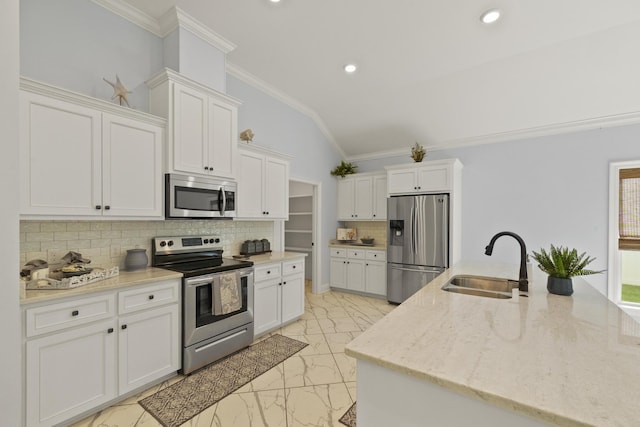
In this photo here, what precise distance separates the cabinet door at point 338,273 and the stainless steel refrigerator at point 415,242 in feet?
2.94

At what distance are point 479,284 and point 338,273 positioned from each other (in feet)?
10.7

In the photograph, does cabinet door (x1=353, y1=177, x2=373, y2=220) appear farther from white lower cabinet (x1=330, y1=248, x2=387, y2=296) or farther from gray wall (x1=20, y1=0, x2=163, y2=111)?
gray wall (x1=20, y1=0, x2=163, y2=111)

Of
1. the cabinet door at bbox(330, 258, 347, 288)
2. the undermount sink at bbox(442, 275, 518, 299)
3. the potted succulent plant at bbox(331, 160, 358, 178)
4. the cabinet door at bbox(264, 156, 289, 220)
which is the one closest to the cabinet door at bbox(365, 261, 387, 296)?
the cabinet door at bbox(330, 258, 347, 288)

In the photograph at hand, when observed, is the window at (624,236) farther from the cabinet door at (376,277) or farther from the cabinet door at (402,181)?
the cabinet door at (376,277)

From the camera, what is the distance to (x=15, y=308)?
3.23ft

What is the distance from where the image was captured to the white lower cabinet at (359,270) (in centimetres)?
484

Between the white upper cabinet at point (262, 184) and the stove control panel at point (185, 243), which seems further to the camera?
the white upper cabinet at point (262, 184)

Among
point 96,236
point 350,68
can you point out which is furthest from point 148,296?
point 350,68

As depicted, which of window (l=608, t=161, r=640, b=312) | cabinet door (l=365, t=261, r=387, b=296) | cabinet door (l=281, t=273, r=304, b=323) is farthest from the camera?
cabinet door (l=365, t=261, r=387, b=296)

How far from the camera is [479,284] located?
2.17 m

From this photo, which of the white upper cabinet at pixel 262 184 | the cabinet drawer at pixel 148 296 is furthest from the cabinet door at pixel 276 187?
the cabinet drawer at pixel 148 296

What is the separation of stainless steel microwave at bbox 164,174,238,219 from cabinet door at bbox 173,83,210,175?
120 millimetres

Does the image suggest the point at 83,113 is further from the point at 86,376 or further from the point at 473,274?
the point at 473,274

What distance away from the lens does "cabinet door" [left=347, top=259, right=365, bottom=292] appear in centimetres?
500
